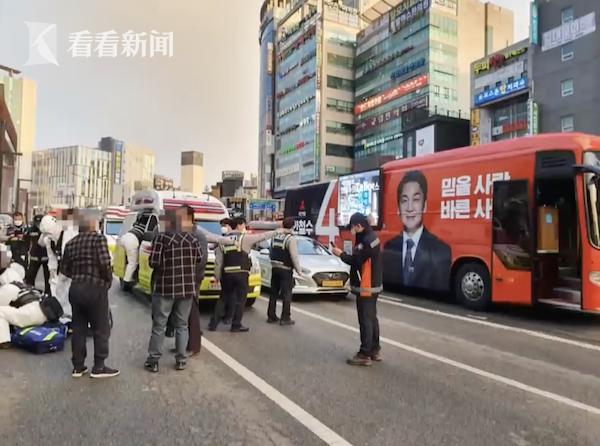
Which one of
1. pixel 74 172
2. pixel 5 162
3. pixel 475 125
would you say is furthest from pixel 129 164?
pixel 475 125

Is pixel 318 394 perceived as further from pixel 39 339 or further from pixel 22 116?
pixel 22 116

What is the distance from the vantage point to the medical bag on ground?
6152 mm

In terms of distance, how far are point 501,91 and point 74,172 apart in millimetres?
73696

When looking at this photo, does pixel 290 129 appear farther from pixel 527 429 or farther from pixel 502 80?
pixel 527 429

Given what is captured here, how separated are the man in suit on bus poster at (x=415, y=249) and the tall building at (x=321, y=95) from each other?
236ft

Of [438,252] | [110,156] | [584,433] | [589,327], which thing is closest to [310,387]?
[584,433]

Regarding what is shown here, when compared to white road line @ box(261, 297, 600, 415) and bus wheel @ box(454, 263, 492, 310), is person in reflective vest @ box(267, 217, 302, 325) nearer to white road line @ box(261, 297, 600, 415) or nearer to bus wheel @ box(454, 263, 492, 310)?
white road line @ box(261, 297, 600, 415)

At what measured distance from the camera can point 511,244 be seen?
9594 mm

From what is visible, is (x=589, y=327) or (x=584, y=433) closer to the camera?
(x=584, y=433)

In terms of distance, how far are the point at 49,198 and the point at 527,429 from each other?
110 metres

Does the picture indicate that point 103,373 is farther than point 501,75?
No

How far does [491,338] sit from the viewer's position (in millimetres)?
7703

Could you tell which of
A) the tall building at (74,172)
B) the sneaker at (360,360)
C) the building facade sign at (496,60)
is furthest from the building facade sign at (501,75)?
the tall building at (74,172)

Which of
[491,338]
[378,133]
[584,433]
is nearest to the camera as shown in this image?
[584,433]
